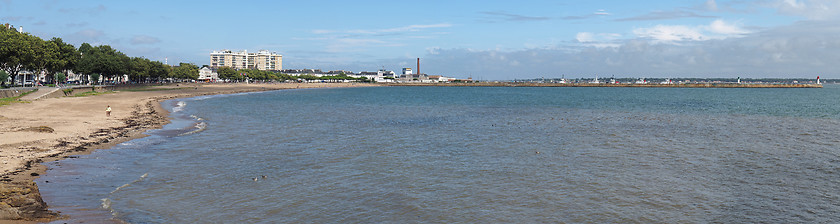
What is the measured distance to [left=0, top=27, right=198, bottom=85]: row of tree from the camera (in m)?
64.4

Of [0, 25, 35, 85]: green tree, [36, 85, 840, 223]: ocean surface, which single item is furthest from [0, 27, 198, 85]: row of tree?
[36, 85, 840, 223]: ocean surface

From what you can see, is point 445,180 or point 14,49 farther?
point 14,49

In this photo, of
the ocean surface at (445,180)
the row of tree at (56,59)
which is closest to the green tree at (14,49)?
the row of tree at (56,59)

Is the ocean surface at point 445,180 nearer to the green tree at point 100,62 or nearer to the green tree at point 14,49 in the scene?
the green tree at point 14,49

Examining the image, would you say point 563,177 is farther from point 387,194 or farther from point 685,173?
point 387,194

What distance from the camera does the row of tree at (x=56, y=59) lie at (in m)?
64.4

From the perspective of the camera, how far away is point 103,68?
102000 mm

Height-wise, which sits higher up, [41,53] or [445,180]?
[41,53]

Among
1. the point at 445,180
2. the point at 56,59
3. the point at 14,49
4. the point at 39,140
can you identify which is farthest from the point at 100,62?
the point at 445,180

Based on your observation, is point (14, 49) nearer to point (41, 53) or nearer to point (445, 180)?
point (41, 53)

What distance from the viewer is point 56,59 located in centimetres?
7875

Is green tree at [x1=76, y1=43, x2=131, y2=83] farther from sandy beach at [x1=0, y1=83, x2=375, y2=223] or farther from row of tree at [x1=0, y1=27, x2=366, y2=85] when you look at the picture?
sandy beach at [x1=0, y1=83, x2=375, y2=223]

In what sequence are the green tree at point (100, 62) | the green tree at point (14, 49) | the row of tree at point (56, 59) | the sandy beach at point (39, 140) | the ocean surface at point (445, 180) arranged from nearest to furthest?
the sandy beach at point (39, 140) < the ocean surface at point (445, 180) < the green tree at point (14, 49) < the row of tree at point (56, 59) < the green tree at point (100, 62)

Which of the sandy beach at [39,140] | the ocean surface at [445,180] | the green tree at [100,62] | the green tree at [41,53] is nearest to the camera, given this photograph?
the sandy beach at [39,140]
